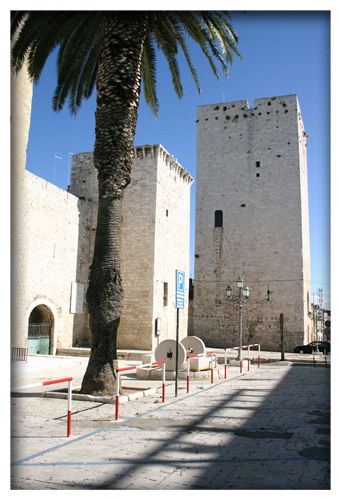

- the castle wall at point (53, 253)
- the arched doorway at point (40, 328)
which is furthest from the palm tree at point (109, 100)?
the arched doorway at point (40, 328)

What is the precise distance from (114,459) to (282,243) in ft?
79.6

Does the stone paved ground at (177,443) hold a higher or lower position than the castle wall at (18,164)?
lower

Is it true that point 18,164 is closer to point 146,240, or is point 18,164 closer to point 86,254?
point 146,240

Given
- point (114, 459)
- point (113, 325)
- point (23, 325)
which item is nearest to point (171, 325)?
point (23, 325)

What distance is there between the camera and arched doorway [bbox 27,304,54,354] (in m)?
16.6

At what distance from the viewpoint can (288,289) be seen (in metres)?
26.2

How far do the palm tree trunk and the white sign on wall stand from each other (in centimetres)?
1116

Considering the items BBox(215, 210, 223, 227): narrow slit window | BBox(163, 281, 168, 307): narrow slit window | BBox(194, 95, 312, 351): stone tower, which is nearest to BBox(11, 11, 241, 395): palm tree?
BBox(163, 281, 168, 307): narrow slit window

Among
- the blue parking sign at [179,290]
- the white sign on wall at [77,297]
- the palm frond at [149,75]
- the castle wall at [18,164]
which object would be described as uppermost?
the palm frond at [149,75]

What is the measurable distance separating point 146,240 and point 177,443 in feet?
51.6

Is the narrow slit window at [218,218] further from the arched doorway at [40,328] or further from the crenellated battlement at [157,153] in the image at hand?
the arched doorway at [40,328]

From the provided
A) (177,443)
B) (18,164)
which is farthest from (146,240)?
(177,443)

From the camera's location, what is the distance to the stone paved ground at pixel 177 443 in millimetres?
3443

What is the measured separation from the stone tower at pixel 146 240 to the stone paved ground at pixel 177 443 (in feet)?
38.1
